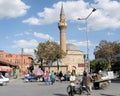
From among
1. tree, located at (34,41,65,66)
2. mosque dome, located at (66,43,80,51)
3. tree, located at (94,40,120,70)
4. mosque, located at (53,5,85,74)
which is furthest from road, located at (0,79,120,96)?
mosque dome, located at (66,43,80,51)

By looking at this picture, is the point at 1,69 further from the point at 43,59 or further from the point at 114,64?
the point at 114,64

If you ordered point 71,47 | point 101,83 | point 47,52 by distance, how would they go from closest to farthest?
point 101,83
point 47,52
point 71,47

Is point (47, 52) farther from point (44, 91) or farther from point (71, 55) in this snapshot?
point (71, 55)

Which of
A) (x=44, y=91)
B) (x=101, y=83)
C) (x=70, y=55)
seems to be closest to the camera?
(x=44, y=91)

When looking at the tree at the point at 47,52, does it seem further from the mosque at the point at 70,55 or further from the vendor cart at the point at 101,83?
the vendor cart at the point at 101,83

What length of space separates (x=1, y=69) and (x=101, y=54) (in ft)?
124

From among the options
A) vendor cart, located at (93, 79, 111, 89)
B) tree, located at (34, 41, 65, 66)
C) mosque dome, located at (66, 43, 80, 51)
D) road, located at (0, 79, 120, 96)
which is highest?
mosque dome, located at (66, 43, 80, 51)

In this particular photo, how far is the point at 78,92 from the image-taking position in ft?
69.7

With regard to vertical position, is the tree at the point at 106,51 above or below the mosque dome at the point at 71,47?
below

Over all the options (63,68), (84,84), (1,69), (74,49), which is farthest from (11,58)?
(84,84)

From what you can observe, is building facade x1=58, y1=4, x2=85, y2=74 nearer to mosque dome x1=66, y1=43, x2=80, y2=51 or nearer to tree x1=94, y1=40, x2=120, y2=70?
mosque dome x1=66, y1=43, x2=80, y2=51

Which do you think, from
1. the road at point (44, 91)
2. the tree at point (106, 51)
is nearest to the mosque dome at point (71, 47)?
the tree at point (106, 51)

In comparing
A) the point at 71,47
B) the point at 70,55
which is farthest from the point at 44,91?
the point at 71,47

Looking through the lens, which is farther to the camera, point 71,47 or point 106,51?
point 71,47
